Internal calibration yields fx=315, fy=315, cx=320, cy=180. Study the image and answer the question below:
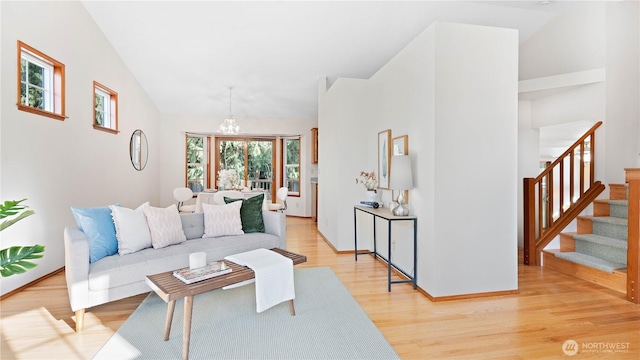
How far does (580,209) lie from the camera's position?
4.08 metres

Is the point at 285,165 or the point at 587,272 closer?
the point at 587,272

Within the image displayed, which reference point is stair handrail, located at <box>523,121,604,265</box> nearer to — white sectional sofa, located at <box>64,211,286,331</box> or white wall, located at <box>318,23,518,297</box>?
white wall, located at <box>318,23,518,297</box>

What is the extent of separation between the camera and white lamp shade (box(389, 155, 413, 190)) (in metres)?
3.22

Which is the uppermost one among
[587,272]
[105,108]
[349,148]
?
[105,108]

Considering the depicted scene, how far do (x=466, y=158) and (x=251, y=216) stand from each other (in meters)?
2.48

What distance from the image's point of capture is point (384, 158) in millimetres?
4207

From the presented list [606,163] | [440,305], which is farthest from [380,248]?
[606,163]

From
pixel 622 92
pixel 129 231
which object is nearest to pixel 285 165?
pixel 129 231

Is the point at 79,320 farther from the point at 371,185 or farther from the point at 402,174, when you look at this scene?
the point at 371,185

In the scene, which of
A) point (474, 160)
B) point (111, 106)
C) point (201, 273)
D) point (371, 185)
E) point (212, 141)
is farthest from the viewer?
point (212, 141)

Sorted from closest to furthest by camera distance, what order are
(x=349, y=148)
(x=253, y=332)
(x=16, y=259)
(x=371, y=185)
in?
1. (x=16, y=259)
2. (x=253, y=332)
3. (x=371, y=185)
4. (x=349, y=148)

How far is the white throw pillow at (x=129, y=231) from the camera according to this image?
2867 millimetres

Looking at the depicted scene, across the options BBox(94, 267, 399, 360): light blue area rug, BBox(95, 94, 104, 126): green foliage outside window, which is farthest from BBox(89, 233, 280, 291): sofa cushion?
BBox(95, 94, 104, 126): green foliage outside window

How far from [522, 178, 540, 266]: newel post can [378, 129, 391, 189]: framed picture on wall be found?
188 cm
